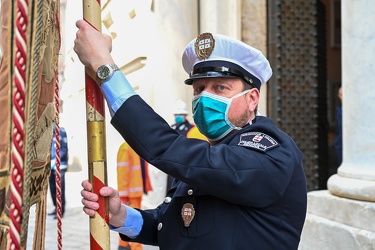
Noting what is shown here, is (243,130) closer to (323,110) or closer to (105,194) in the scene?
(105,194)

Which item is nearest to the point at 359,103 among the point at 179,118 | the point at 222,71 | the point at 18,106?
the point at 222,71

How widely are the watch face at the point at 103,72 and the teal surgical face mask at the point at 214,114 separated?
0.45 meters

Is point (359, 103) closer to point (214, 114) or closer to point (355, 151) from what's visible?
point (355, 151)

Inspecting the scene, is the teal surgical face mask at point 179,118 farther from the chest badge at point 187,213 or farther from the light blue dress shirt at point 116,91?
the light blue dress shirt at point 116,91

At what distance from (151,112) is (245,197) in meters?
0.39

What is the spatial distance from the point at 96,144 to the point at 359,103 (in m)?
3.14

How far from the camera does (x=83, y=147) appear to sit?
71.2 inches

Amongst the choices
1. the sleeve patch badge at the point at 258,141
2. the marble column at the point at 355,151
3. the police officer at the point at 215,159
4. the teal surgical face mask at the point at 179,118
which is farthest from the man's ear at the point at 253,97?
the teal surgical face mask at the point at 179,118

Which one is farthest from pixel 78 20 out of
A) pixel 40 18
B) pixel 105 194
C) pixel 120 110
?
pixel 105 194

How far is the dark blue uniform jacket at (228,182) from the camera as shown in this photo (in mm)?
1699

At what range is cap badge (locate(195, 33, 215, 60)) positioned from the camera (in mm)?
2039

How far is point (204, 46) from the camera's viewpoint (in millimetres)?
2066

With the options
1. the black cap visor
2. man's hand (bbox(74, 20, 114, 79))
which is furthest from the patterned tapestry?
the black cap visor

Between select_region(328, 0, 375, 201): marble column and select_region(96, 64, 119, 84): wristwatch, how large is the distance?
303 centimetres
